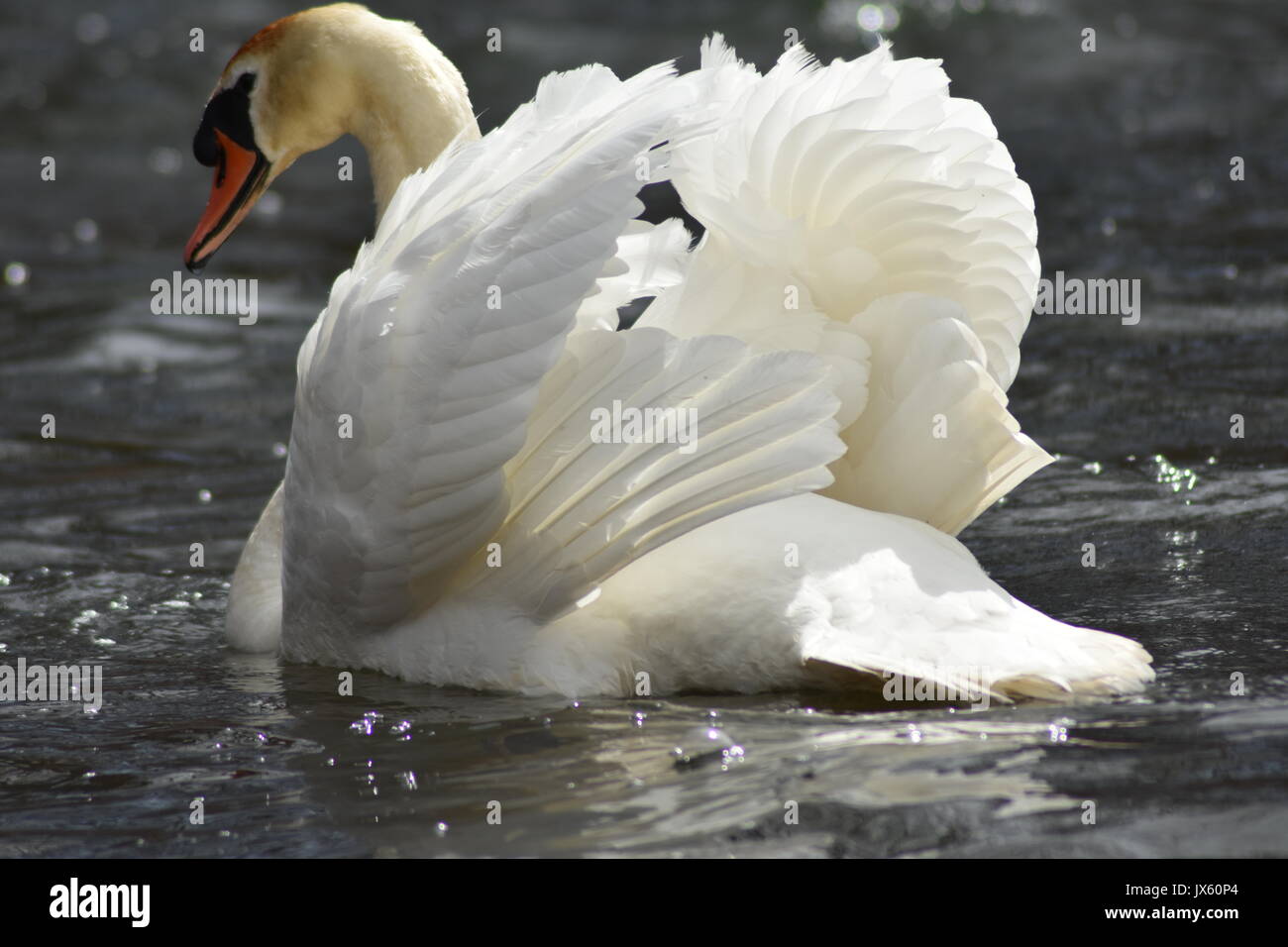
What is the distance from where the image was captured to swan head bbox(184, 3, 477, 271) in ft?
17.7

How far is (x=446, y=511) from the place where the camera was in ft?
13.8

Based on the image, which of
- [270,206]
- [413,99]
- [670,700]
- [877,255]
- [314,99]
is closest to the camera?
[670,700]

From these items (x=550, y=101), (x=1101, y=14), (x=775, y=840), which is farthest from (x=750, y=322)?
(x=1101, y=14)

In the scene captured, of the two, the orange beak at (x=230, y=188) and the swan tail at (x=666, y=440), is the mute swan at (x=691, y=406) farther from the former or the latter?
the orange beak at (x=230, y=188)

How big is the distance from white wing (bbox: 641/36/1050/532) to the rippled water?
2.36 ft

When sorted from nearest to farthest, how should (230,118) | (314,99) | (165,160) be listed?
(314,99) → (230,118) → (165,160)

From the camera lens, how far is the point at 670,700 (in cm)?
441

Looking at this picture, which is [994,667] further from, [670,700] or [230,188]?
[230,188]

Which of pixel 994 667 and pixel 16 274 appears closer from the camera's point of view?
pixel 994 667

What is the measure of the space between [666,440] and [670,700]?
0.65m

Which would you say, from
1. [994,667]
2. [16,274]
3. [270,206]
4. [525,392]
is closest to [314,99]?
[525,392]

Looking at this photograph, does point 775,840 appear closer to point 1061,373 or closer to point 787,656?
point 787,656

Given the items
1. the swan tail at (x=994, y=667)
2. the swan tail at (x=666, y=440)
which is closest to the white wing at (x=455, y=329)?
the swan tail at (x=666, y=440)

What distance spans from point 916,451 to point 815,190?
72 centimetres
